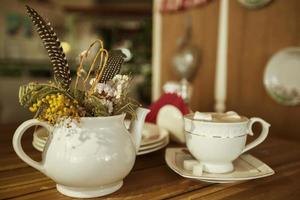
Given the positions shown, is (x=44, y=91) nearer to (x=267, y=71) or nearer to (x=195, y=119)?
(x=195, y=119)

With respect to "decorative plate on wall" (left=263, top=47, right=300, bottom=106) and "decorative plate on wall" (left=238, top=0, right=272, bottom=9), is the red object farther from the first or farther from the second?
"decorative plate on wall" (left=238, top=0, right=272, bottom=9)

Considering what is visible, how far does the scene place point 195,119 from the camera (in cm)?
78

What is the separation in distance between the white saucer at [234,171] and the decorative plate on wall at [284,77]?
0.95 metres

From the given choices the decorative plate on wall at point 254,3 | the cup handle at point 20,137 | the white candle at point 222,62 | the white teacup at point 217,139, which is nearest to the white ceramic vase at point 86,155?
the cup handle at point 20,137

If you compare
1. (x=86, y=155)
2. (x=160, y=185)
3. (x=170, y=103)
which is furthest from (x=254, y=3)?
(x=86, y=155)

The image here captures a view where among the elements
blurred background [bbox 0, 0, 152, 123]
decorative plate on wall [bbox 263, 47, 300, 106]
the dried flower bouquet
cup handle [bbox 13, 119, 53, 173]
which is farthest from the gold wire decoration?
blurred background [bbox 0, 0, 152, 123]

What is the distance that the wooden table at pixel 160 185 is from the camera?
0.69 m

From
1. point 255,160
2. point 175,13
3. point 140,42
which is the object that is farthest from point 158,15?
point 255,160

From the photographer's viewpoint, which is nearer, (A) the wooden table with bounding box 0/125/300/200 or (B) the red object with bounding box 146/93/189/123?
(A) the wooden table with bounding box 0/125/300/200

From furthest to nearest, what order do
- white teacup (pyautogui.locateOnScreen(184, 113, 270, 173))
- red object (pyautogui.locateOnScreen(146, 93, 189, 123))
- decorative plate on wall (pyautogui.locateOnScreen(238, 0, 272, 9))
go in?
decorative plate on wall (pyautogui.locateOnScreen(238, 0, 272, 9)), red object (pyautogui.locateOnScreen(146, 93, 189, 123)), white teacup (pyautogui.locateOnScreen(184, 113, 270, 173))

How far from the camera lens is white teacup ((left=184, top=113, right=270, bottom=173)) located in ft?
2.46

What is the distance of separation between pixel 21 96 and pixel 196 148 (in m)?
0.40

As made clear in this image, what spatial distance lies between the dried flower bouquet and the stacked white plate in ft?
0.83

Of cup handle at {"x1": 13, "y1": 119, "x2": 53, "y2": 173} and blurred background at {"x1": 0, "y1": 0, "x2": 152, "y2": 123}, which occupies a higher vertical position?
blurred background at {"x1": 0, "y1": 0, "x2": 152, "y2": 123}
